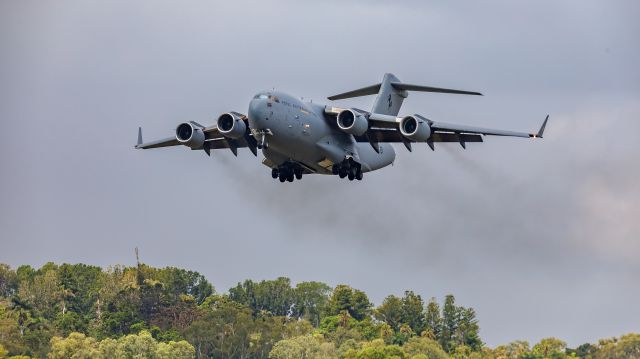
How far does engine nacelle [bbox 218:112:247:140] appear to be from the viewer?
174 feet

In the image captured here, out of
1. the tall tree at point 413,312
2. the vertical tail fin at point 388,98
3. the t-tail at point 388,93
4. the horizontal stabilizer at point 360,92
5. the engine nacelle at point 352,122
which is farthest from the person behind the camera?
the tall tree at point 413,312

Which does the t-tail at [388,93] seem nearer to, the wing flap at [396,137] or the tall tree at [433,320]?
the wing flap at [396,137]

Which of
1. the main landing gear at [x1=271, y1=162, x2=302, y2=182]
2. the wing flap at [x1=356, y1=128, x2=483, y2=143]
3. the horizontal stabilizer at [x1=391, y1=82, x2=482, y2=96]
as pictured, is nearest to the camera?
the wing flap at [x1=356, y1=128, x2=483, y2=143]

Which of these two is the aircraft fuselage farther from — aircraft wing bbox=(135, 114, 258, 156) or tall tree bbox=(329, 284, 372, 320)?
tall tree bbox=(329, 284, 372, 320)

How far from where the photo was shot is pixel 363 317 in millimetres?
101312

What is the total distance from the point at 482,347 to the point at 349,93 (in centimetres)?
4246

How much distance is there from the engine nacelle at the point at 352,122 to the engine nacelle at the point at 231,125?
333 centimetres

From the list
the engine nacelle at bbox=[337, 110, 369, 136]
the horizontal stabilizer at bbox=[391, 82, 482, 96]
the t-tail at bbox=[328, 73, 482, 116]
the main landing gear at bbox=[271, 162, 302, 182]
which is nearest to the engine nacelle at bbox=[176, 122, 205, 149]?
the main landing gear at bbox=[271, 162, 302, 182]

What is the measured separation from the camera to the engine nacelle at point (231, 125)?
5291 cm

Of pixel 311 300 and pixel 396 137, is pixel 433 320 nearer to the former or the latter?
pixel 311 300

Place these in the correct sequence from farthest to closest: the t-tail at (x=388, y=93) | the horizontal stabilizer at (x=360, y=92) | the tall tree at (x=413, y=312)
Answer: the tall tree at (x=413, y=312), the t-tail at (x=388, y=93), the horizontal stabilizer at (x=360, y=92)

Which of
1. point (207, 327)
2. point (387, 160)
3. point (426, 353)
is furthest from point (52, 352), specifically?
point (387, 160)

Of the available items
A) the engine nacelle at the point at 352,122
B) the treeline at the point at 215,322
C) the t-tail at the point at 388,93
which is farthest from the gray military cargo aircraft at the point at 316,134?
the treeline at the point at 215,322

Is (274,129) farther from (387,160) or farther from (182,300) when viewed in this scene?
(182,300)
